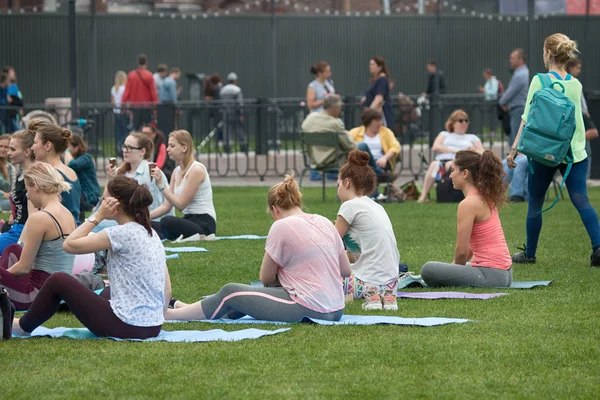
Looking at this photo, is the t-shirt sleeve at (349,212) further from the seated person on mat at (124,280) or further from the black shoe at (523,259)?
the black shoe at (523,259)

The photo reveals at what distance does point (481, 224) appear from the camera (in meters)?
9.51

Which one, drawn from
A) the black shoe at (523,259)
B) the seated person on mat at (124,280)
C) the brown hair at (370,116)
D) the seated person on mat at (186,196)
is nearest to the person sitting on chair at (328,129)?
the brown hair at (370,116)

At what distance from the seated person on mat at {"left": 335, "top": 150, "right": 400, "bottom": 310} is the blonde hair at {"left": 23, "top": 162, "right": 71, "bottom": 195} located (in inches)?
80.3

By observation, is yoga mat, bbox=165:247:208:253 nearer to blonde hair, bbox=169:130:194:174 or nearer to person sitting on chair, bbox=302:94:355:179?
blonde hair, bbox=169:130:194:174

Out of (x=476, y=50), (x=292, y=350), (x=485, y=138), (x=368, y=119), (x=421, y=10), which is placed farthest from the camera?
(x=421, y=10)

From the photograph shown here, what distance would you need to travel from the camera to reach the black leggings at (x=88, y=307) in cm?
738

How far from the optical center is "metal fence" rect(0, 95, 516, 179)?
22812 mm

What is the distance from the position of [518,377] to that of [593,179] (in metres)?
16.3

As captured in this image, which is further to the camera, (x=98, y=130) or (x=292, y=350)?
(x=98, y=130)

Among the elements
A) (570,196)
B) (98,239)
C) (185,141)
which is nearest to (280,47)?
(185,141)

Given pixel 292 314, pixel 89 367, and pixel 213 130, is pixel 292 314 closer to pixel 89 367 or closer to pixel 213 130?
pixel 89 367

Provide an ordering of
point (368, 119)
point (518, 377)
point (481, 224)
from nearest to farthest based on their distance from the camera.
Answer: point (518, 377) → point (481, 224) → point (368, 119)

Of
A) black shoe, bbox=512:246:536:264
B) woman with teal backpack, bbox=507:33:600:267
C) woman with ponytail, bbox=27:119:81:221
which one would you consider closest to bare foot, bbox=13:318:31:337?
woman with ponytail, bbox=27:119:81:221

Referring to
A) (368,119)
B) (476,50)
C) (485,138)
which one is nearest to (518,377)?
(368,119)
